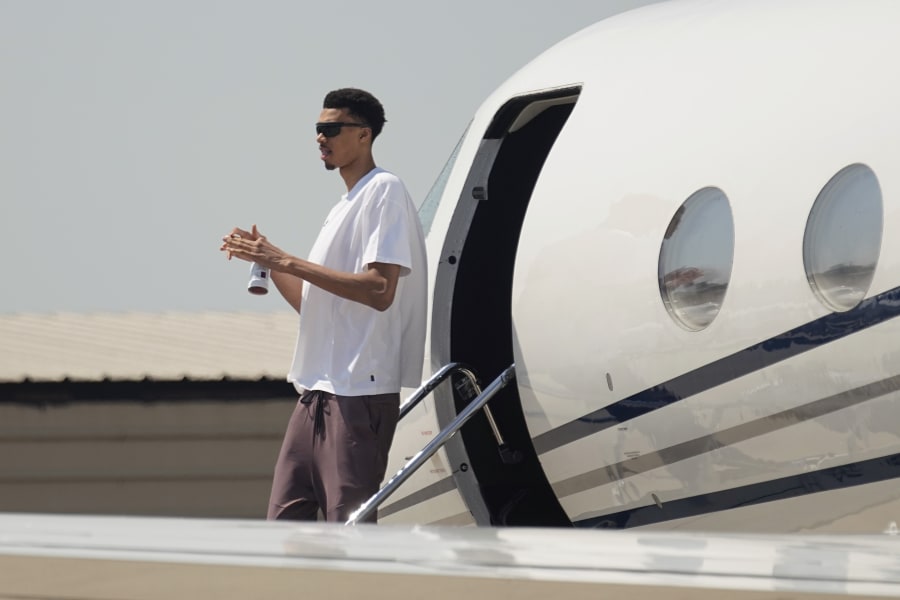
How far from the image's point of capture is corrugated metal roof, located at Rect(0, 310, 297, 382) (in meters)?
16.7

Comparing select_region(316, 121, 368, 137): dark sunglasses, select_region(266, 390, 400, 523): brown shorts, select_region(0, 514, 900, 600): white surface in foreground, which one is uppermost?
select_region(316, 121, 368, 137): dark sunglasses

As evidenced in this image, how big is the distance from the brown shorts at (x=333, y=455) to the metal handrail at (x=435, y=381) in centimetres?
106

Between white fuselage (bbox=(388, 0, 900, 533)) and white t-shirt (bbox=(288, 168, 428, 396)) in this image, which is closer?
white fuselage (bbox=(388, 0, 900, 533))

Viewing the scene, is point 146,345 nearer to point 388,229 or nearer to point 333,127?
point 333,127

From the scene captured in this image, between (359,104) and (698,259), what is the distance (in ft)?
4.49

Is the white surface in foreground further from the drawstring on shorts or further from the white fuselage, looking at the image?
the drawstring on shorts

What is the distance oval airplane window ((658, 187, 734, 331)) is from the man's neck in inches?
44.0

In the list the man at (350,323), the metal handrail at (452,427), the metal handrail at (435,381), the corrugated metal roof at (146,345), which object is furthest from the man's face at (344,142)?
the corrugated metal roof at (146,345)

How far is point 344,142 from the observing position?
5148mm

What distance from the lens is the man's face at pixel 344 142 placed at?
5.15m

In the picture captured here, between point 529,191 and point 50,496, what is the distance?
12.5 meters

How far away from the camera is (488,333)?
6.44 meters

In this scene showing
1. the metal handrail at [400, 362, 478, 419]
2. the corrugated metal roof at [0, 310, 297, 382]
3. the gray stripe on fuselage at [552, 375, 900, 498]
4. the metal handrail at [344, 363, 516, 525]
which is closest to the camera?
the gray stripe on fuselage at [552, 375, 900, 498]

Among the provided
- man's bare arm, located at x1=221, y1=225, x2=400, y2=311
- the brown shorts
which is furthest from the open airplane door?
man's bare arm, located at x1=221, y1=225, x2=400, y2=311
